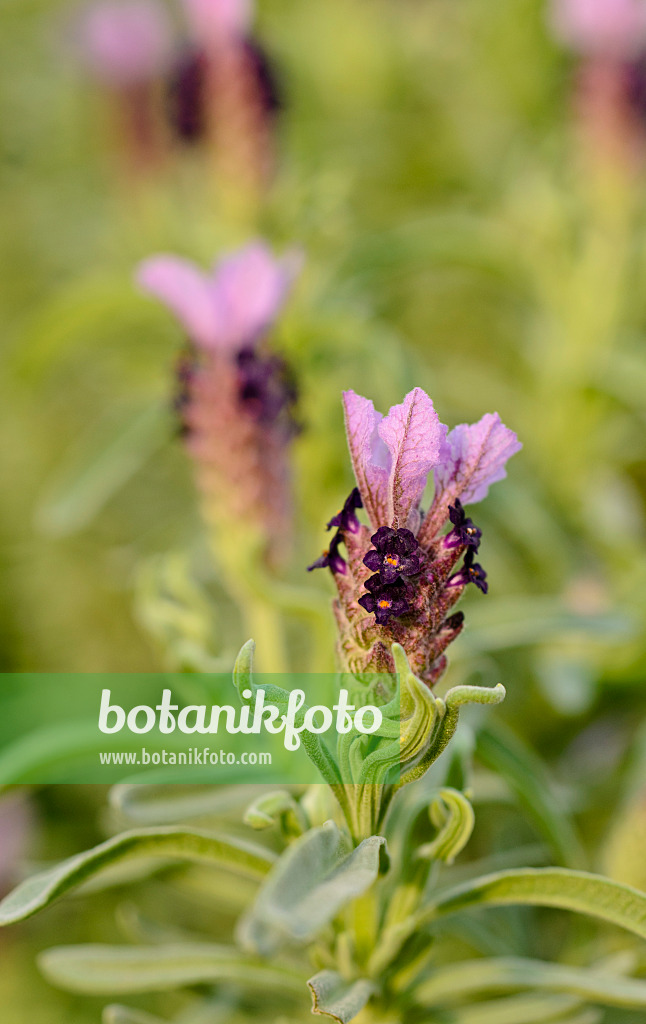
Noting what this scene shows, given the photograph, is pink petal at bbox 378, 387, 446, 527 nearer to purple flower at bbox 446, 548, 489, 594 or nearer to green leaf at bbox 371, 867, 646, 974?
purple flower at bbox 446, 548, 489, 594

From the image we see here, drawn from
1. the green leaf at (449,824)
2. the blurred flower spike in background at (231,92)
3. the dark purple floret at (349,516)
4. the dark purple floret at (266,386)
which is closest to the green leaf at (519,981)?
the green leaf at (449,824)

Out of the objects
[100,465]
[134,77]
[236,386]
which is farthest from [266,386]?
[134,77]

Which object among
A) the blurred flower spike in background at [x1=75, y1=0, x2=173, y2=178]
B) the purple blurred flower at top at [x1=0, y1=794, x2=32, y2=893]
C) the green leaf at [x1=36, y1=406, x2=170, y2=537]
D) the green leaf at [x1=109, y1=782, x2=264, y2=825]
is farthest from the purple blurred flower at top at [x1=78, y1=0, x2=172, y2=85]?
the green leaf at [x1=109, y1=782, x2=264, y2=825]

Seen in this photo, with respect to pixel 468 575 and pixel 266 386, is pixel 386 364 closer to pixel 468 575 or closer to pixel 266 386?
pixel 266 386

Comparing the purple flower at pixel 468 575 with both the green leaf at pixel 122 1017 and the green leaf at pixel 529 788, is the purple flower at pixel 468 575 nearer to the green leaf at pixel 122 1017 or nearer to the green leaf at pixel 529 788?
the green leaf at pixel 529 788

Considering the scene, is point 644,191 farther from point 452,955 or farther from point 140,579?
point 452,955

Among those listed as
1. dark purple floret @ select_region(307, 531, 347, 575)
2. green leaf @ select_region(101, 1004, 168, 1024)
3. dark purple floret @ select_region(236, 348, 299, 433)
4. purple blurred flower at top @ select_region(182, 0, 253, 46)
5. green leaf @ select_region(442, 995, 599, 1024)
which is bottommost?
green leaf @ select_region(442, 995, 599, 1024)
